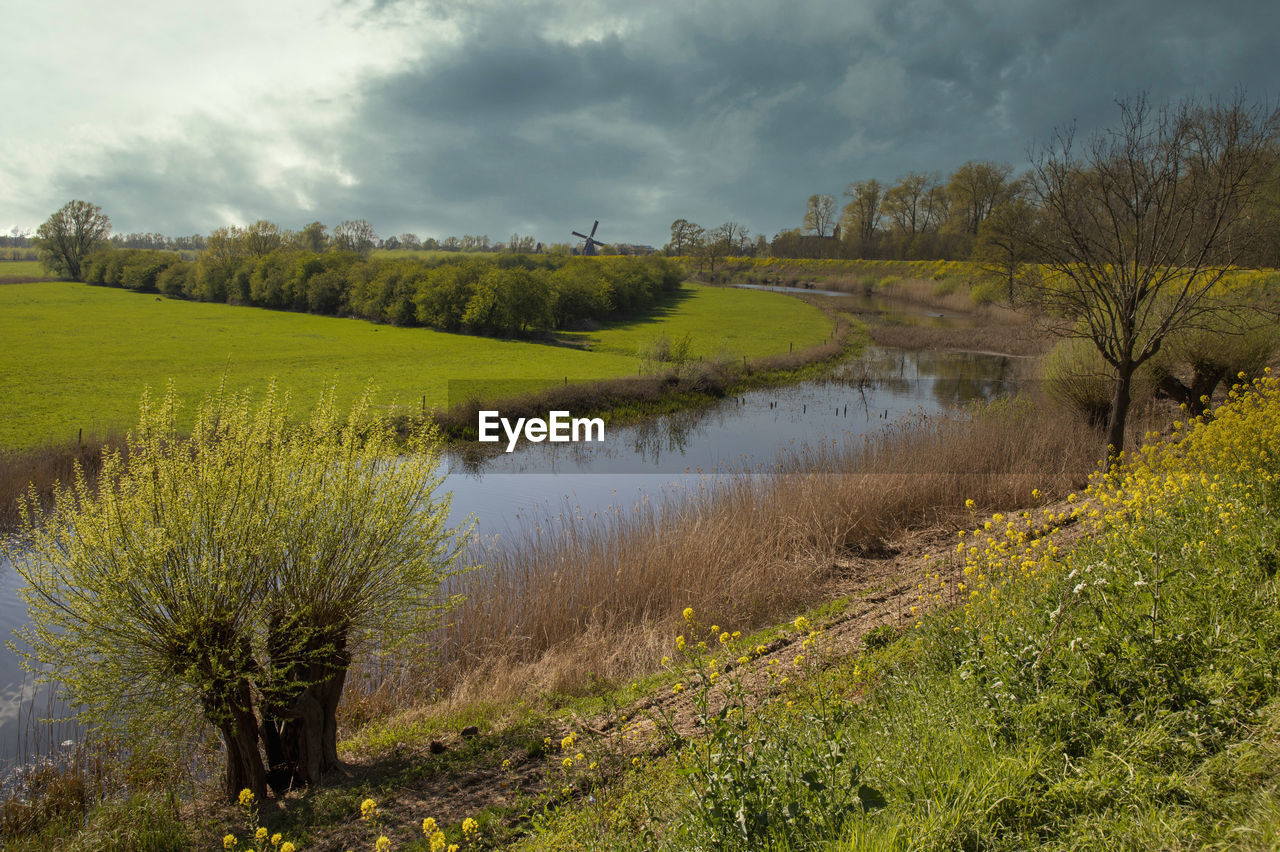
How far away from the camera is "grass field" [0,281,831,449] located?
2181 centimetres

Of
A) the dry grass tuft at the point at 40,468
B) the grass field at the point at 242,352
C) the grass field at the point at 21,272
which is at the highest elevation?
the grass field at the point at 21,272

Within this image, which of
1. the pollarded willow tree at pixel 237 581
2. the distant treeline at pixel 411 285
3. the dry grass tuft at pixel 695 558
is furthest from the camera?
the distant treeline at pixel 411 285

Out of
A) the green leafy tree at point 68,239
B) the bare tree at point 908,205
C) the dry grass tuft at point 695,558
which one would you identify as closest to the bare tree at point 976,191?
the bare tree at point 908,205

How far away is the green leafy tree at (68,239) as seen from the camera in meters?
69.0

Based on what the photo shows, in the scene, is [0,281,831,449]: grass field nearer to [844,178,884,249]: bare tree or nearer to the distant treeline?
the distant treeline

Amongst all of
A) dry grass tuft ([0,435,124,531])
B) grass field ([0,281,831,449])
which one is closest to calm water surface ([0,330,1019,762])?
dry grass tuft ([0,435,124,531])

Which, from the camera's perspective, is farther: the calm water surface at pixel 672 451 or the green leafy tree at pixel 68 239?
the green leafy tree at pixel 68 239

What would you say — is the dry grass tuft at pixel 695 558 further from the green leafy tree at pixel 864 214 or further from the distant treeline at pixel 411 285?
the green leafy tree at pixel 864 214

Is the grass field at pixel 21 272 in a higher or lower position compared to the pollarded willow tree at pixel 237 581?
higher

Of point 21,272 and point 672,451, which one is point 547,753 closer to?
point 672,451

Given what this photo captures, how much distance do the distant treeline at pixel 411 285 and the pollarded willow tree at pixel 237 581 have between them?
34874 mm

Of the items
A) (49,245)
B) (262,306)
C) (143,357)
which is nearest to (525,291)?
(143,357)

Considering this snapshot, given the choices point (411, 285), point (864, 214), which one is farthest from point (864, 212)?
point (411, 285)

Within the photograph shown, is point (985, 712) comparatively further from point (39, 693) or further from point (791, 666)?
point (39, 693)
